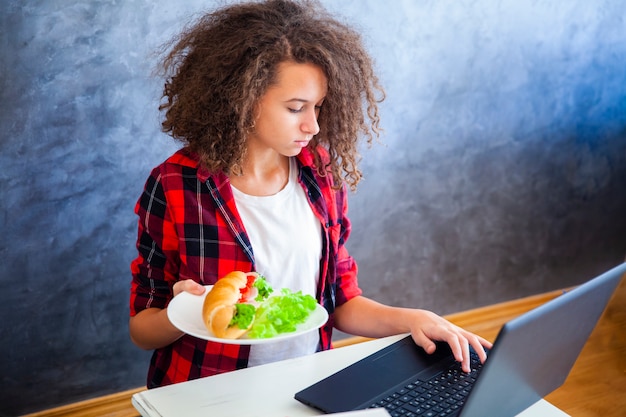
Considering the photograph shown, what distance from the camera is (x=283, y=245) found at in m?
1.54

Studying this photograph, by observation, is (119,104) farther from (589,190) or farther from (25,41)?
(589,190)

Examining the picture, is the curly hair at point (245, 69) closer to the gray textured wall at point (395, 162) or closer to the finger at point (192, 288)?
the finger at point (192, 288)

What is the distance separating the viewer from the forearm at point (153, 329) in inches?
57.5

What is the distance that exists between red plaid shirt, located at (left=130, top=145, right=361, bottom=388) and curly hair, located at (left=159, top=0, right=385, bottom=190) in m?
0.05

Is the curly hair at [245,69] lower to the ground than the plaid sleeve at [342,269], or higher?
higher

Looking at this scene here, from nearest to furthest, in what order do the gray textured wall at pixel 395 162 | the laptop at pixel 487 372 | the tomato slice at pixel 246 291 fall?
the laptop at pixel 487 372
the tomato slice at pixel 246 291
the gray textured wall at pixel 395 162

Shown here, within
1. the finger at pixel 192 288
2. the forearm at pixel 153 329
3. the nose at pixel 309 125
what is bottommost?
the forearm at pixel 153 329

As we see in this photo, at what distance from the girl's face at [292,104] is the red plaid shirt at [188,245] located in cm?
14

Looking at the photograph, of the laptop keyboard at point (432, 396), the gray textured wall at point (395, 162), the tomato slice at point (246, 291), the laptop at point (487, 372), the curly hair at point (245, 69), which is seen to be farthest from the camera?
the gray textured wall at point (395, 162)

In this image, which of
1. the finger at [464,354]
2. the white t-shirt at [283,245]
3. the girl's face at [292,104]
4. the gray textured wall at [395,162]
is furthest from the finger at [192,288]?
the gray textured wall at [395,162]

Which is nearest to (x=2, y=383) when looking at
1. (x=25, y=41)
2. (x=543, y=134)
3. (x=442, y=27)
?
(x=25, y=41)

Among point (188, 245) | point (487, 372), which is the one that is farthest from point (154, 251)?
point (487, 372)

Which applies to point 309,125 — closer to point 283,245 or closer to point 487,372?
point 283,245

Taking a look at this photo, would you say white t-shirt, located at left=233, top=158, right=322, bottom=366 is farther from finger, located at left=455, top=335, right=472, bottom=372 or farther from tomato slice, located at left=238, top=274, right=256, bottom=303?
finger, located at left=455, top=335, right=472, bottom=372
